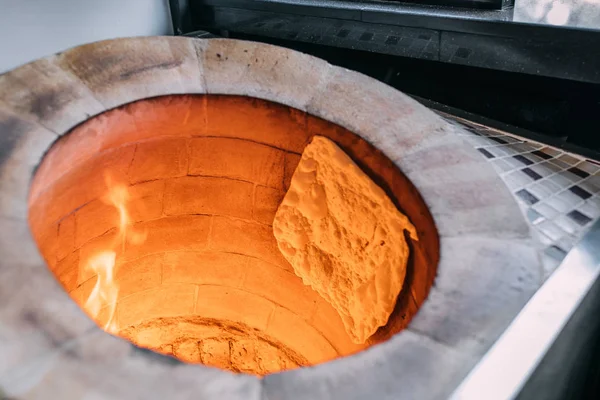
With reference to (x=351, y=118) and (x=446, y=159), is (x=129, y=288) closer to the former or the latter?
(x=351, y=118)

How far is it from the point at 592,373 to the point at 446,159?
45.9 inches

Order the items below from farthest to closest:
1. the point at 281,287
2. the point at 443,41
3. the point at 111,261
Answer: the point at 281,287 < the point at 111,261 < the point at 443,41

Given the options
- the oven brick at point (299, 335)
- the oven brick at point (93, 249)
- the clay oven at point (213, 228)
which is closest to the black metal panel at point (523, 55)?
the clay oven at point (213, 228)

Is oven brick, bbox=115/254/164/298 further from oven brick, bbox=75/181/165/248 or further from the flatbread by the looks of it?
the flatbread

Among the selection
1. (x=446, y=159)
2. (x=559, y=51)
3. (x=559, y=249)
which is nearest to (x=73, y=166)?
(x=446, y=159)

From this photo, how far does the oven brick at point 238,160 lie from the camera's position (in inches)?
123

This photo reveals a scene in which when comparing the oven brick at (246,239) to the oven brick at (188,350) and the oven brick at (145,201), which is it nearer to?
the oven brick at (145,201)

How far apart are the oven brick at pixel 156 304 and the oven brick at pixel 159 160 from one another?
3.15 ft

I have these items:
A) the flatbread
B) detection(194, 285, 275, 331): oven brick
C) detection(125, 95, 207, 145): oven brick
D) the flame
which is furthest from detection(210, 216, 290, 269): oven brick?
detection(125, 95, 207, 145): oven brick

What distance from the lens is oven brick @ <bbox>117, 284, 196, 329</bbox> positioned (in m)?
3.68

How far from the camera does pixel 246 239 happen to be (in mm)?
3635

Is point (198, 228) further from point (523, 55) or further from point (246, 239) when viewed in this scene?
point (523, 55)

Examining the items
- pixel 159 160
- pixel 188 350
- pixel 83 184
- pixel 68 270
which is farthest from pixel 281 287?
pixel 83 184

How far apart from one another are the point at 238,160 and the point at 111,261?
1010mm
